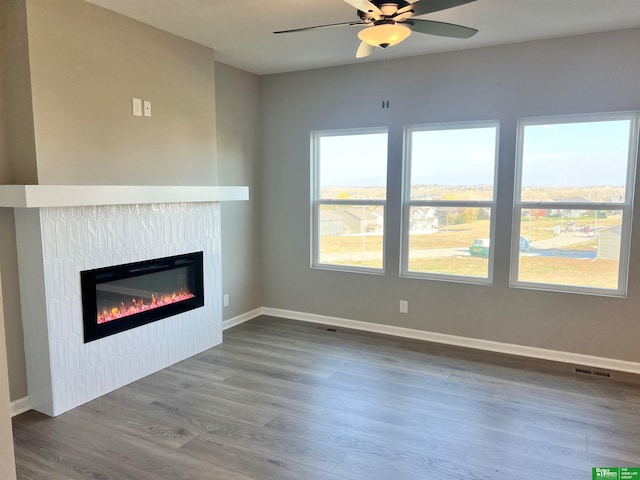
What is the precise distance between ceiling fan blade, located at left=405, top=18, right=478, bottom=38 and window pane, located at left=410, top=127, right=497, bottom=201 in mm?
1656

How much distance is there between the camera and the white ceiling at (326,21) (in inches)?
118

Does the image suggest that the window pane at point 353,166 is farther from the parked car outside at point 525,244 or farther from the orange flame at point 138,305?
the orange flame at point 138,305

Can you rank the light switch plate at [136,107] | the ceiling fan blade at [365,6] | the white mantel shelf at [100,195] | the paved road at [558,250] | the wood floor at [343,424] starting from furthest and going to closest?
the paved road at [558,250]
the light switch plate at [136,107]
the white mantel shelf at [100,195]
the wood floor at [343,424]
the ceiling fan blade at [365,6]

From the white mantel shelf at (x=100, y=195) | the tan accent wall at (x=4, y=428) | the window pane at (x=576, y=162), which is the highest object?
the window pane at (x=576, y=162)

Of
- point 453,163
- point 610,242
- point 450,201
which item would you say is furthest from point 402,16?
point 610,242

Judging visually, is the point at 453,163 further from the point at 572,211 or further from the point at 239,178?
the point at 239,178

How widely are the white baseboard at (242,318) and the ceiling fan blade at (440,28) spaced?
347 cm

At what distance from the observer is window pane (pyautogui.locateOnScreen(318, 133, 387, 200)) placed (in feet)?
15.1

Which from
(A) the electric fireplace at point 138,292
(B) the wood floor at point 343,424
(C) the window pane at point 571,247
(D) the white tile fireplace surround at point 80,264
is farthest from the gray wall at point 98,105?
(C) the window pane at point 571,247

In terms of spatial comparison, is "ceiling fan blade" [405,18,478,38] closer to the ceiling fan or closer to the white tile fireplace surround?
the ceiling fan

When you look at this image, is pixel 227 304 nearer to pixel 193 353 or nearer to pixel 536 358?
pixel 193 353

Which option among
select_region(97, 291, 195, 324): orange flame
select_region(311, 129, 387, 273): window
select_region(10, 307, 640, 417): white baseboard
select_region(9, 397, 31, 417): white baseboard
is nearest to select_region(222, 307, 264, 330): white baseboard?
select_region(10, 307, 640, 417): white baseboard

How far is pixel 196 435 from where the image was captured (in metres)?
2.70

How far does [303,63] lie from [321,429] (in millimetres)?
3464
